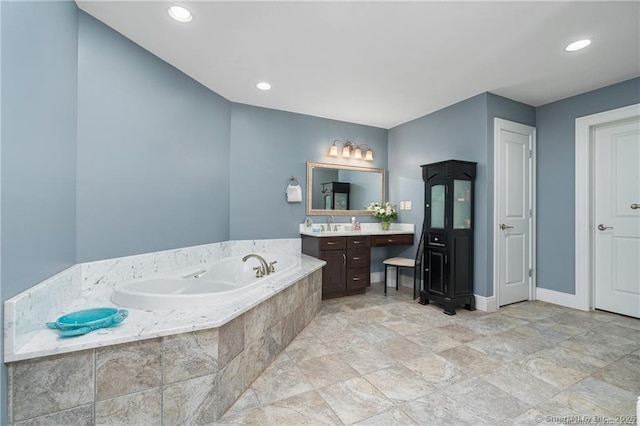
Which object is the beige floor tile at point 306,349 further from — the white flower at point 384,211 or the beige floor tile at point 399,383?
the white flower at point 384,211

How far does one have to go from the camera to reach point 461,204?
3.16 m

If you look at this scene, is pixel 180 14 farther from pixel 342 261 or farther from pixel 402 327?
pixel 402 327

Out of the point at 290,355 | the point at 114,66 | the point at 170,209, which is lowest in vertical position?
the point at 290,355

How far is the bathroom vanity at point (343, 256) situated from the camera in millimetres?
3404

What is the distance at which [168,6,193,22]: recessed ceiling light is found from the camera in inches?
72.2

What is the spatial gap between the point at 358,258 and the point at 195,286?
2.01m

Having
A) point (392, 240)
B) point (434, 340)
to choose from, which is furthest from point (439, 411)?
point (392, 240)

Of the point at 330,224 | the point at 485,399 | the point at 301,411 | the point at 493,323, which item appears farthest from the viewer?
the point at 330,224

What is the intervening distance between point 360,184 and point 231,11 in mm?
2912

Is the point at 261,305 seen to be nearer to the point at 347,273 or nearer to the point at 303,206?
the point at 347,273

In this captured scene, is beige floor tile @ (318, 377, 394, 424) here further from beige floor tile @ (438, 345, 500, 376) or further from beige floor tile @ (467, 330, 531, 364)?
beige floor tile @ (467, 330, 531, 364)

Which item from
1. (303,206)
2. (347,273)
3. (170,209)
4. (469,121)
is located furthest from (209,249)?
(469,121)

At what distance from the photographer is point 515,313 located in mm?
3023

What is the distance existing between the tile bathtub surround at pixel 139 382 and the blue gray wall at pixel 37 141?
11 centimetres
